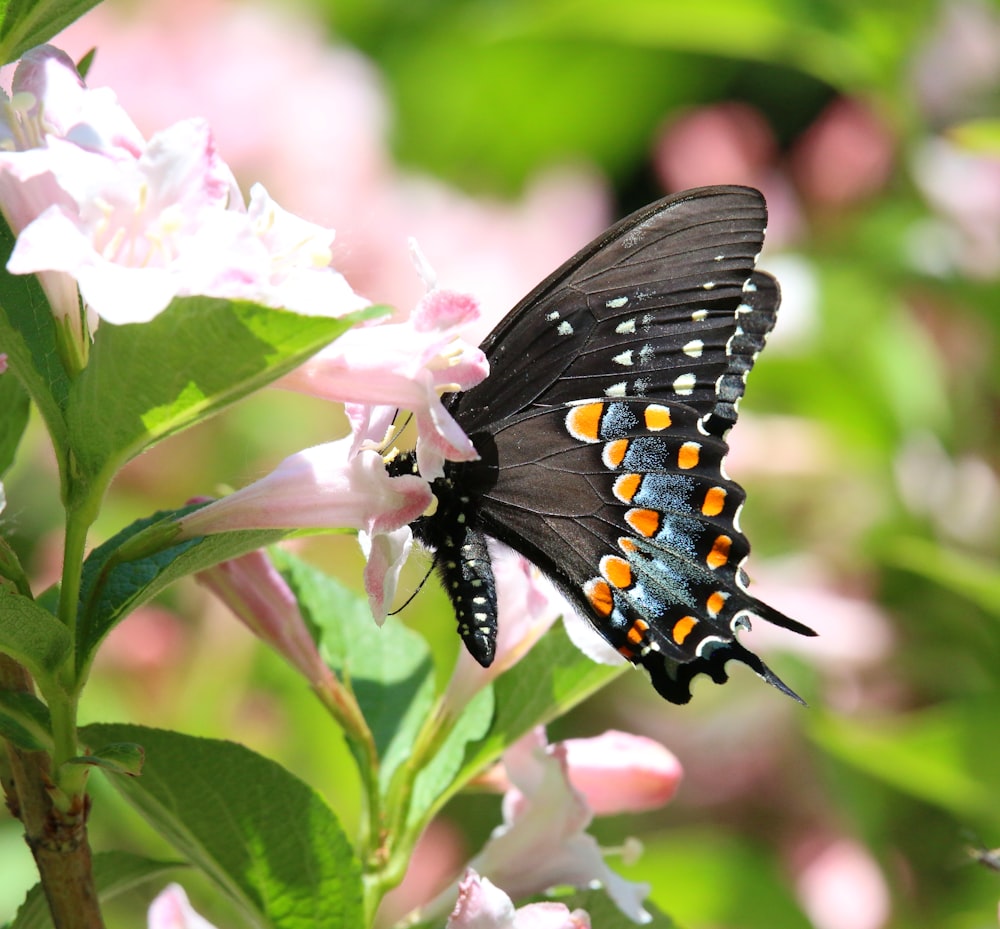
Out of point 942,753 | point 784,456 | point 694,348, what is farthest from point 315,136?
point 694,348

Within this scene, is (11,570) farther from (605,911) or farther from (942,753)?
(942,753)

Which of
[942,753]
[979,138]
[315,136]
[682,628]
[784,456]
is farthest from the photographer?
[315,136]

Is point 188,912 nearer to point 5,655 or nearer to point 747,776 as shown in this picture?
point 5,655

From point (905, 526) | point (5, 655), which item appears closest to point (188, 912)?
point (5, 655)

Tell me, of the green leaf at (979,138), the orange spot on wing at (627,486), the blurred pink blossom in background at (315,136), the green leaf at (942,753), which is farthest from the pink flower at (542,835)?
the blurred pink blossom in background at (315,136)

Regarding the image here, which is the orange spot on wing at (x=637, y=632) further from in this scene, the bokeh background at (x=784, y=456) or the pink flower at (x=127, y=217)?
the bokeh background at (x=784, y=456)
